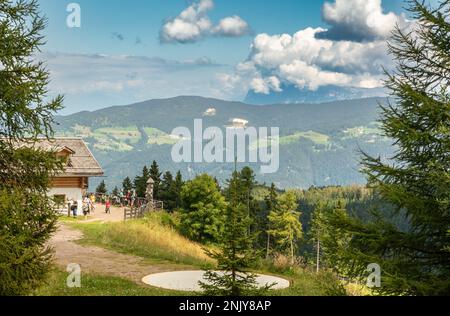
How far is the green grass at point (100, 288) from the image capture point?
1619 centimetres

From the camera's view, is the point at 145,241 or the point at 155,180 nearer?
the point at 145,241

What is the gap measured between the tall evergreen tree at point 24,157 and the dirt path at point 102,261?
19.5 ft

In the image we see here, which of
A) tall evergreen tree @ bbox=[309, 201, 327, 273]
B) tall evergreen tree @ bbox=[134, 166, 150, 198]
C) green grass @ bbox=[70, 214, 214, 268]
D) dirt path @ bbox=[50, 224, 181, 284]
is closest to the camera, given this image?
tall evergreen tree @ bbox=[309, 201, 327, 273]

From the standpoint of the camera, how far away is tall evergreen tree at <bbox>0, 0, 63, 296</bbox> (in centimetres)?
1216

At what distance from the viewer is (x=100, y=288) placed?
17281 millimetres

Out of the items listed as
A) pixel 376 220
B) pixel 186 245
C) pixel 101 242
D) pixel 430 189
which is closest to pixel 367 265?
pixel 376 220

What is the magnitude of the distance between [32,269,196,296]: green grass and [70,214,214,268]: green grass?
558cm

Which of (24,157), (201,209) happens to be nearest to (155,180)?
(201,209)

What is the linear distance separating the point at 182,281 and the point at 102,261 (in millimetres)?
5745

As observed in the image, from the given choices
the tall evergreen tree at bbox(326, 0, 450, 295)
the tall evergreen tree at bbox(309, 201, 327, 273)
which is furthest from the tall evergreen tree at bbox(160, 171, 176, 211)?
the tall evergreen tree at bbox(326, 0, 450, 295)

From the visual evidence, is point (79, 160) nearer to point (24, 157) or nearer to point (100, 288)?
point (100, 288)

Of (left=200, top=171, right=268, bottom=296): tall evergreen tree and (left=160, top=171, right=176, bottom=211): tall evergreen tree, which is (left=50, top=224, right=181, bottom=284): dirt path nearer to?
(left=200, top=171, right=268, bottom=296): tall evergreen tree

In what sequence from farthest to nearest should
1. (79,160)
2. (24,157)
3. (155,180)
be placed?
(155,180) → (79,160) → (24,157)

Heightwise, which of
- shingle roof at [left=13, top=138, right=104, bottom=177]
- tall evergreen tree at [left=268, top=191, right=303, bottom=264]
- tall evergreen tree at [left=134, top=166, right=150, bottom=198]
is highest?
shingle roof at [left=13, top=138, right=104, bottom=177]
